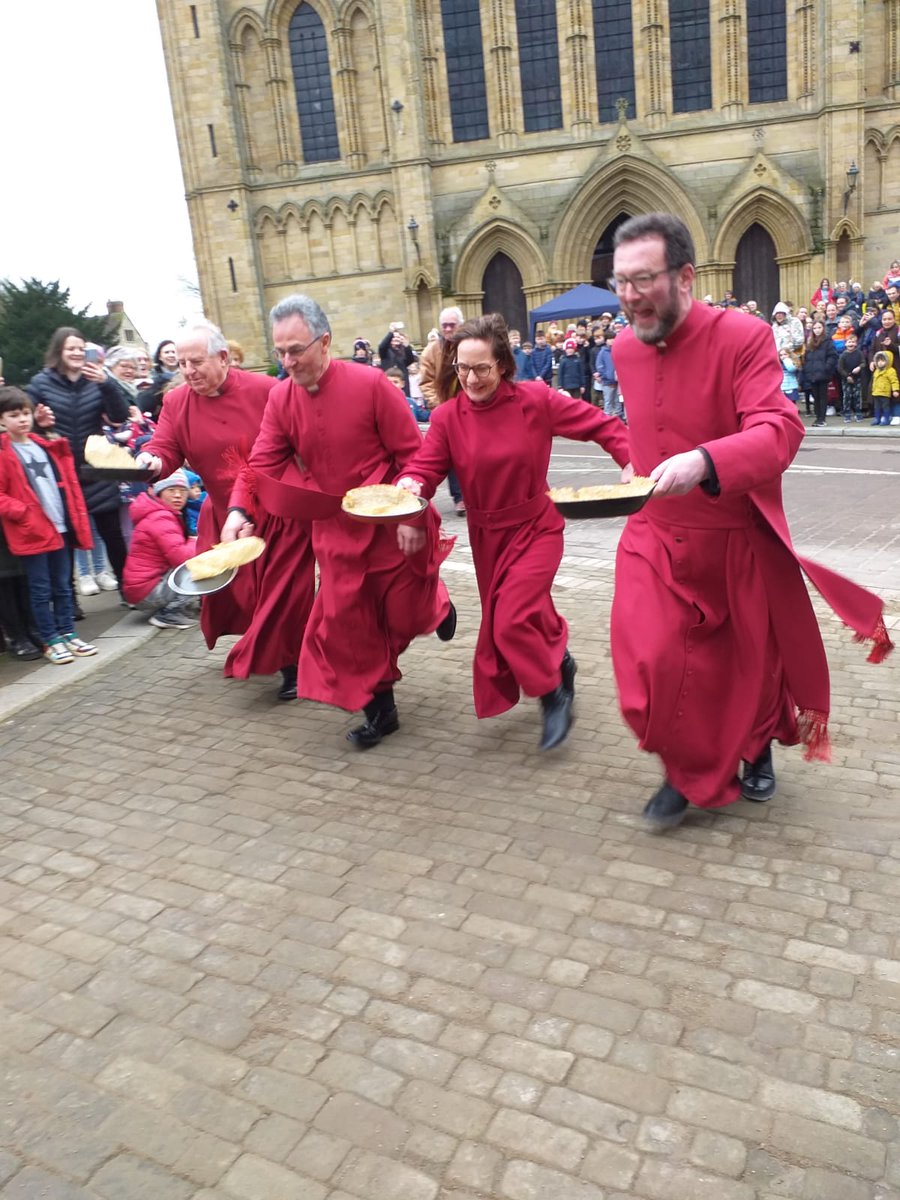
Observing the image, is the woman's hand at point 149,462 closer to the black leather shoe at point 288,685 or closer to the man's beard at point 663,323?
the black leather shoe at point 288,685

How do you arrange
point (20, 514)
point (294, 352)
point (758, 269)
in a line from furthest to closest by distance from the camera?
point (758, 269), point (20, 514), point (294, 352)

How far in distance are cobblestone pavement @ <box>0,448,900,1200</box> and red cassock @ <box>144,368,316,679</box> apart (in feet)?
2.38

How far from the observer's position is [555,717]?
4820mm

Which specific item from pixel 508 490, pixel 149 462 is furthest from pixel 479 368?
pixel 149 462

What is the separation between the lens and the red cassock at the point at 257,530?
5562 millimetres

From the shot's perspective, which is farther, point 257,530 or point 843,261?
point 843,261

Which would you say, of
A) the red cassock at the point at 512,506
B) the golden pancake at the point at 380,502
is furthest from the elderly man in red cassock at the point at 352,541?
the golden pancake at the point at 380,502

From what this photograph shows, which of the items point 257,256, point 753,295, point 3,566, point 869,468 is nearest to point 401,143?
point 257,256

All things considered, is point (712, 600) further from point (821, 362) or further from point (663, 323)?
point (821, 362)

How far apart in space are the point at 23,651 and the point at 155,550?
4.27ft

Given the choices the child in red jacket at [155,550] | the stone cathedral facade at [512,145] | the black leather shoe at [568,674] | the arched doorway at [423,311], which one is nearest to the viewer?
the black leather shoe at [568,674]

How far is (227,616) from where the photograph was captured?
6051 mm

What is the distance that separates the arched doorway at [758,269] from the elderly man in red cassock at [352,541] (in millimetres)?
26728

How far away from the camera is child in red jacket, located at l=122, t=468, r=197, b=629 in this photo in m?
7.87
